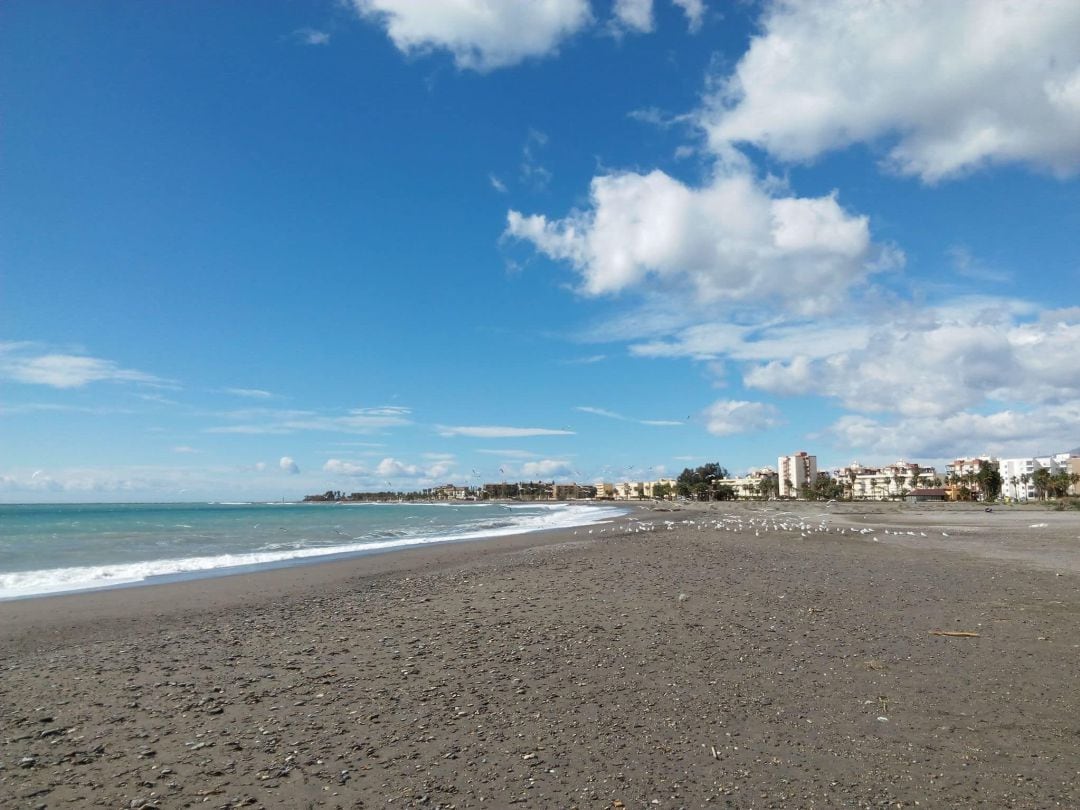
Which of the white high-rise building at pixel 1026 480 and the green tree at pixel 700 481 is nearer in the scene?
the white high-rise building at pixel 1026 480

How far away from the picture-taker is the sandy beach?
4820mm

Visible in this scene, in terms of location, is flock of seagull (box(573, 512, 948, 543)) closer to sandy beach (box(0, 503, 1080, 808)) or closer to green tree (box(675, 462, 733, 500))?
sandy beach (box(0, 503, 1080, 808))

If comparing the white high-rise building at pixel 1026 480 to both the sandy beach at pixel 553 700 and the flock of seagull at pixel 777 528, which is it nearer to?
the flock of seagull at pixel 777 528

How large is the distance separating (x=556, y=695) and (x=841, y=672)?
3.36m

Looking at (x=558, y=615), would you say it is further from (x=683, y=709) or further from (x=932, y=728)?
(x=932, y=728)

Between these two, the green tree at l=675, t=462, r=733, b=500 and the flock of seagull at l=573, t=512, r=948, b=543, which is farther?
the green tree at l=675, t=462, r=733, b=500

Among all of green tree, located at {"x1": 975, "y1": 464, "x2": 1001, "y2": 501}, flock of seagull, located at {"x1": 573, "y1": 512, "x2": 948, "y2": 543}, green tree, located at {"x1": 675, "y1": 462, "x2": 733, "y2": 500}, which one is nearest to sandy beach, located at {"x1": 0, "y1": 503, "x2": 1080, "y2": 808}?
flock of seagull, located at {"x1": 573, "y1": 512, "x2": 948, "y2": 543}

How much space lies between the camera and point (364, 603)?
12914mm

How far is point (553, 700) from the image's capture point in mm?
6566

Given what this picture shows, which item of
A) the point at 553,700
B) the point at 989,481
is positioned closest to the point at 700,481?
the point at 989,481

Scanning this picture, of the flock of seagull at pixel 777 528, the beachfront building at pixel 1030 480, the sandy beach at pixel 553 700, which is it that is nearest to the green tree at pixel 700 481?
the beachfront building at pixel 1030 480

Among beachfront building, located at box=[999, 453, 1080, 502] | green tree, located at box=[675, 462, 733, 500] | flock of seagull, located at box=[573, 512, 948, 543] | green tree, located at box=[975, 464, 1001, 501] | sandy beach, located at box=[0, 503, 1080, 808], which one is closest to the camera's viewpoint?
sandy beach, located at box=[0, 503, 1080, 808]

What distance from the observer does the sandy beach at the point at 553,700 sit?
4820 mm

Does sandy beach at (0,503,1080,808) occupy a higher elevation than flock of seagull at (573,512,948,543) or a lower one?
higher
